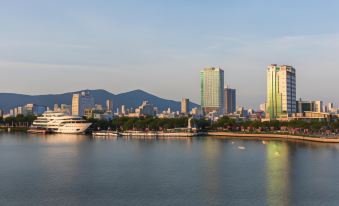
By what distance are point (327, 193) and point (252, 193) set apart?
4964 millimetres

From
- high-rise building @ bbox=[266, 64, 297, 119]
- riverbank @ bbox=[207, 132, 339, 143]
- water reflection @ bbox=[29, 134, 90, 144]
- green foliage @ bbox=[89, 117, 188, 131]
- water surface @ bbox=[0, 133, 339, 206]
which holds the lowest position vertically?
water surface @ bbox=[0, 133, 339, 206]

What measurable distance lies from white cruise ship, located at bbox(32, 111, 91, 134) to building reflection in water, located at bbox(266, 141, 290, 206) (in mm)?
63387

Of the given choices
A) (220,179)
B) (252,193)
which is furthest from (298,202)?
(220,179)

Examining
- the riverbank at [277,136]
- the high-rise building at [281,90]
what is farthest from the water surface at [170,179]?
the high-rise building at [281,90]

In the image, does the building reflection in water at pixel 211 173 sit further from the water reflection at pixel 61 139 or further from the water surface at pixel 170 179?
the water reflection at pixel 61 139

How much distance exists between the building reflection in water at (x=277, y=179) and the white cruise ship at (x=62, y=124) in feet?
208

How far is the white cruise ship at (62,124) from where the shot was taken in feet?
352

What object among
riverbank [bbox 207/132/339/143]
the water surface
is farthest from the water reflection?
riverbank [bbox 207/132/339/143]

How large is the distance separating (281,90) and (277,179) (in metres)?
124

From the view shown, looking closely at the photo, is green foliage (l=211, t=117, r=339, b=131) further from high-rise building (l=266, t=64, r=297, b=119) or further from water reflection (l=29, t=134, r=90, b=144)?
high-rise building (l=266, t=64, r=297, b=119)

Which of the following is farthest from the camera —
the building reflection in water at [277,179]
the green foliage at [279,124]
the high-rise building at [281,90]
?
the high-rise building at [281,90]

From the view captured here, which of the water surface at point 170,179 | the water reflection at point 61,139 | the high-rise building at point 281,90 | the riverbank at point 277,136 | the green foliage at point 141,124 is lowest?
the water surface at point 170,179

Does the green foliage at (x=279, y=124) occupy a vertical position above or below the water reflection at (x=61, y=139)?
above

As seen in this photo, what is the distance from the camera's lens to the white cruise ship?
107 meters
